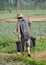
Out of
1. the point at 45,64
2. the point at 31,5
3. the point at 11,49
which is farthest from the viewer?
the point at 31,5

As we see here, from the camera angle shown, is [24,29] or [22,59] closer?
[22,59]

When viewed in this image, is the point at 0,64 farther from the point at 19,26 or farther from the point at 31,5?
the point at 31,5

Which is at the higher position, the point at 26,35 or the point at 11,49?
the point at 26,35

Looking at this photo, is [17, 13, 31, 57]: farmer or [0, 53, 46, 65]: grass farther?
[17, 13, 31, 57]: farmer

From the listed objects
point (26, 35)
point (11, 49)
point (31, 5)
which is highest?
point (26, 35)

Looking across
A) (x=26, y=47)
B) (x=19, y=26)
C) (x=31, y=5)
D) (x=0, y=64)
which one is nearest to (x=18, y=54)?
(x=26, y=47)

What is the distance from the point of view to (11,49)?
42.0 ft

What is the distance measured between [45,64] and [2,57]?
226cm

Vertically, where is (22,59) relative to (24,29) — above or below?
below

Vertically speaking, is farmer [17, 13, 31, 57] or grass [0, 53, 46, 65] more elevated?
farmer [17, 13, 31, 57]

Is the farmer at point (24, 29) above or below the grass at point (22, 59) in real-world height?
above

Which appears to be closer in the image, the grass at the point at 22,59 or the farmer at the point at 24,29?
the grass at the point at 22,59

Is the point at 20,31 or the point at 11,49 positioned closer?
the point at 20,31

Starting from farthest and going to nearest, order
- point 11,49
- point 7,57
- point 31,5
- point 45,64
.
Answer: point 31,5 → point 11,49 → point 7,57 → point 45,64
